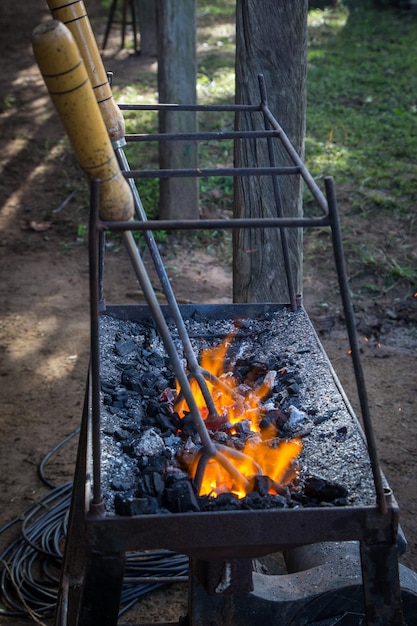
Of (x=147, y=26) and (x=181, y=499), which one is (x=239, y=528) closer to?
(x=181, y=499)

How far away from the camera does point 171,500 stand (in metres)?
1.84

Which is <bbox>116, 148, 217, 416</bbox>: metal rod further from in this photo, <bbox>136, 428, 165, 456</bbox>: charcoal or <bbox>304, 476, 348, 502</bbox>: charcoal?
<bbox>304, 476, 348, 502</bbox>: charcoal

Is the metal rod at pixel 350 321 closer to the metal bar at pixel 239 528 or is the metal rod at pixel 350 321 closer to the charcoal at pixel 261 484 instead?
the metal bar at pixel 239 528

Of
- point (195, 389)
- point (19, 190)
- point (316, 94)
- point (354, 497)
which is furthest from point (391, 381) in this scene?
point (316, 94)

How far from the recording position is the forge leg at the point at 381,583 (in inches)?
69.9

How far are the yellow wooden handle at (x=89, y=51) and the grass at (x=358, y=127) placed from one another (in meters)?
3.39

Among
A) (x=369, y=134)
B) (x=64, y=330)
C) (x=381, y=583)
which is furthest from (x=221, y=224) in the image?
(x=369, y=134)

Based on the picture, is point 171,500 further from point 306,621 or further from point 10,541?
point 10,541

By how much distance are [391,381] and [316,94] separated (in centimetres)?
491

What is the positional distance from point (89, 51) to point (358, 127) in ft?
19.8

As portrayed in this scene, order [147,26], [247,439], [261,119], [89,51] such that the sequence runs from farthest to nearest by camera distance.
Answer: [147,26], [261,119], [247,439], [89,51]

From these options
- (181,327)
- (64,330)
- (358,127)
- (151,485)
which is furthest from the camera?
(358,127)

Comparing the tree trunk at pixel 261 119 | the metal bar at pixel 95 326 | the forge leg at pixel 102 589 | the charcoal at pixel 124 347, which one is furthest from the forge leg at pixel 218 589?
the tree trunk at pixel 261 119

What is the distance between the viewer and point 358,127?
24.3 feet
